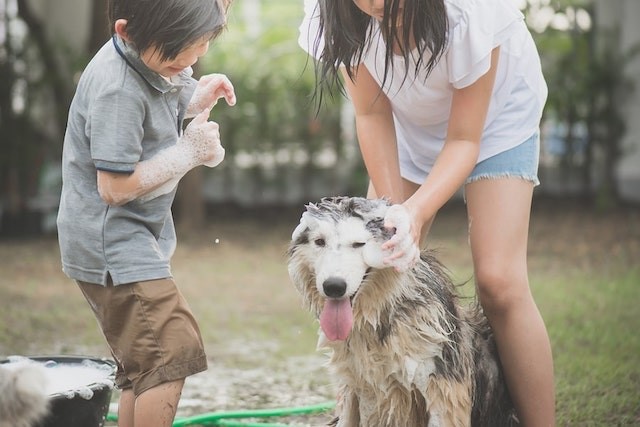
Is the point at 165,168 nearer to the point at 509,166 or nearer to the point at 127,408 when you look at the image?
the point at 127,408

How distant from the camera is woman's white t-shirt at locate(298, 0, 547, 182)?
321cm

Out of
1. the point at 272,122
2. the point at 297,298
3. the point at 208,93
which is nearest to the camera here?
the point at 208,93

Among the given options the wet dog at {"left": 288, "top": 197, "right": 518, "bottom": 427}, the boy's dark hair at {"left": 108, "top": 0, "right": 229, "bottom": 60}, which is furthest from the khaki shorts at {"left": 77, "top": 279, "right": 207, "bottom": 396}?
the boy's dark hair at {"left": 108, "top": 0, "right": 229, "bottom": 60}

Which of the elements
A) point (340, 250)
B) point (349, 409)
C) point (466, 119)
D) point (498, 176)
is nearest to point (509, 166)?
point (498, 176)

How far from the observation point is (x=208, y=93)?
11.1ft

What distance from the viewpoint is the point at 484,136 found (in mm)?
3492

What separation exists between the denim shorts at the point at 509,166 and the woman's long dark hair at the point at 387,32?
426 millimetres

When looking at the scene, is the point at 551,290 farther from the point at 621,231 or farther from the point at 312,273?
the point at 312,273

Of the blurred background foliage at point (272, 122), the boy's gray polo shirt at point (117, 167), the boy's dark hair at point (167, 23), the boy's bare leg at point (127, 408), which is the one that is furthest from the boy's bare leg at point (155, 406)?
the blurred background foliage at point (272, 122)

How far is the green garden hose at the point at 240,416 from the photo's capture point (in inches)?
159

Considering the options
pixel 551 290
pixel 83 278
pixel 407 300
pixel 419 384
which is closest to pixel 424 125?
pixel 407 300

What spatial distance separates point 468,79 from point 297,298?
420 cm

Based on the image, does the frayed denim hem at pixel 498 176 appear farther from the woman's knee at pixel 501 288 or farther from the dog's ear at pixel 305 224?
the dog's ear at pixel 305 224

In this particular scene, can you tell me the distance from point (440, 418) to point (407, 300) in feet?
1.28
